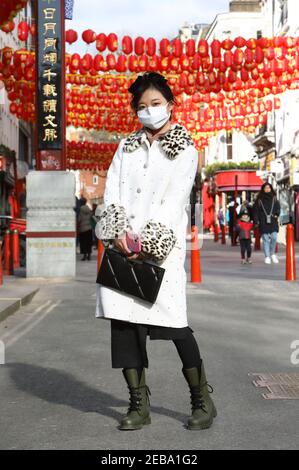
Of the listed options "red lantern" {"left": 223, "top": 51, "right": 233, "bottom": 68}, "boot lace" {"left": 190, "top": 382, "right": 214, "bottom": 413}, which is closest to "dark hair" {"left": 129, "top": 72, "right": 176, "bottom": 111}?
"boot lace" {"left": 190, "top": 382, "right": 214, "bottom": 413}

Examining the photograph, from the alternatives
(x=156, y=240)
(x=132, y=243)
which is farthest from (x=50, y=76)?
(x=156, y=240)

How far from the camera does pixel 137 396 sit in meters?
5.12

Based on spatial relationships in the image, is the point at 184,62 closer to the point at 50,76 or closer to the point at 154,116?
the point at 50,76

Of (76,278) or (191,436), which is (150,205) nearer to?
(191,436)

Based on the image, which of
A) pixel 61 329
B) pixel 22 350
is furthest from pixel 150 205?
pixel 61 329

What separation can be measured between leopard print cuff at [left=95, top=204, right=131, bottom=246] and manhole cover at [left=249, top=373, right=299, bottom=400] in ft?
5.97

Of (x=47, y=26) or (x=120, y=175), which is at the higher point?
(x=47, y=26)

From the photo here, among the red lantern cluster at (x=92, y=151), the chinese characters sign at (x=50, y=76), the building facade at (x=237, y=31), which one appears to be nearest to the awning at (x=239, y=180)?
the building facade at (x=237, y=31)

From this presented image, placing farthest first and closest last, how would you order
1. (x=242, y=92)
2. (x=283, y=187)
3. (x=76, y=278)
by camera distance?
1. (x=283, y=187)
2. (x=242, y=92)
3. (x=76, y=278)

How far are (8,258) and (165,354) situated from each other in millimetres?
10921

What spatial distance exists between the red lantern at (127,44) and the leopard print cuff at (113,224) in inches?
620

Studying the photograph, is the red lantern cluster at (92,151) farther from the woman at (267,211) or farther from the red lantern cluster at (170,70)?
the woman at (267,211)

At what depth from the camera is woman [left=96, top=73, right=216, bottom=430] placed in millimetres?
4977

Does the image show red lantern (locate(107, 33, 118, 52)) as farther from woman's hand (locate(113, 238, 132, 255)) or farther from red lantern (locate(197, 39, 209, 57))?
woman's hand (locate(113, 238, 132, 255))
